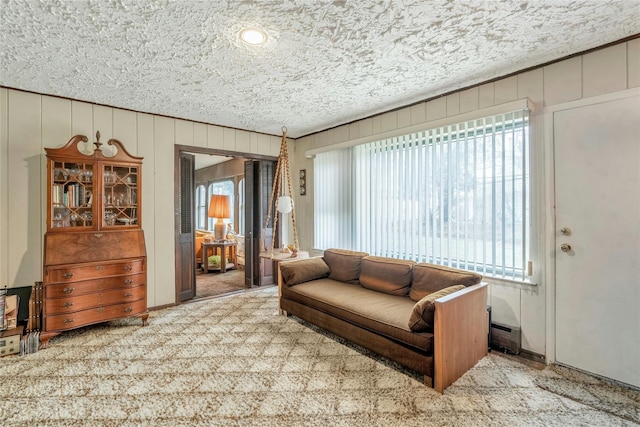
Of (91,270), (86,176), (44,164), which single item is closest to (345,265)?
(91,270)

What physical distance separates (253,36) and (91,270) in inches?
109

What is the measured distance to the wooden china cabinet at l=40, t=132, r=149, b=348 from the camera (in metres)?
2.99

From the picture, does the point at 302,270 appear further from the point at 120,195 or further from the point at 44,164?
the point at 44,164

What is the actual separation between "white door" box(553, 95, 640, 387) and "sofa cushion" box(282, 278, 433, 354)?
1.29 m

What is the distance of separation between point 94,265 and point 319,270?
2409 mm

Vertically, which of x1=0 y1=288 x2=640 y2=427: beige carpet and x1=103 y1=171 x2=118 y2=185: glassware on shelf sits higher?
x1=103 y1=171 x2=118 y2=185: glassware on shelf

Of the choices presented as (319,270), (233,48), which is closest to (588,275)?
(319,270)

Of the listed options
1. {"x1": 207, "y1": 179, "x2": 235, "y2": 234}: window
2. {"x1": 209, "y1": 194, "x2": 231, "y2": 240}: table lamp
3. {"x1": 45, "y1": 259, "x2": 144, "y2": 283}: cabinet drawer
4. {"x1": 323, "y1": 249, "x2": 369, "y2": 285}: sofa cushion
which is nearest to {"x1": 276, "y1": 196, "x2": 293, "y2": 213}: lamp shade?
{"x1": 323, "y1": 249, "x2": 369, "y2": 285}: sofa cushion

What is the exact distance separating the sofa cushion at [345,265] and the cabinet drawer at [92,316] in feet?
7.29

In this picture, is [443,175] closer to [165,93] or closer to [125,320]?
[165,93]

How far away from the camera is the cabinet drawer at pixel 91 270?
9.66 ft

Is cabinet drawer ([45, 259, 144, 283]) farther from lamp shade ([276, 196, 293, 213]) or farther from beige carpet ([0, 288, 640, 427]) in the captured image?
lamp shade ([276, 196, 293, 213])

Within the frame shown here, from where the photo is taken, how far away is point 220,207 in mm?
6957

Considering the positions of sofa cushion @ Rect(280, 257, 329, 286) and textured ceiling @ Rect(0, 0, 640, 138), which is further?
sofa cushion @ Rect(280, 257, 329, 286)
